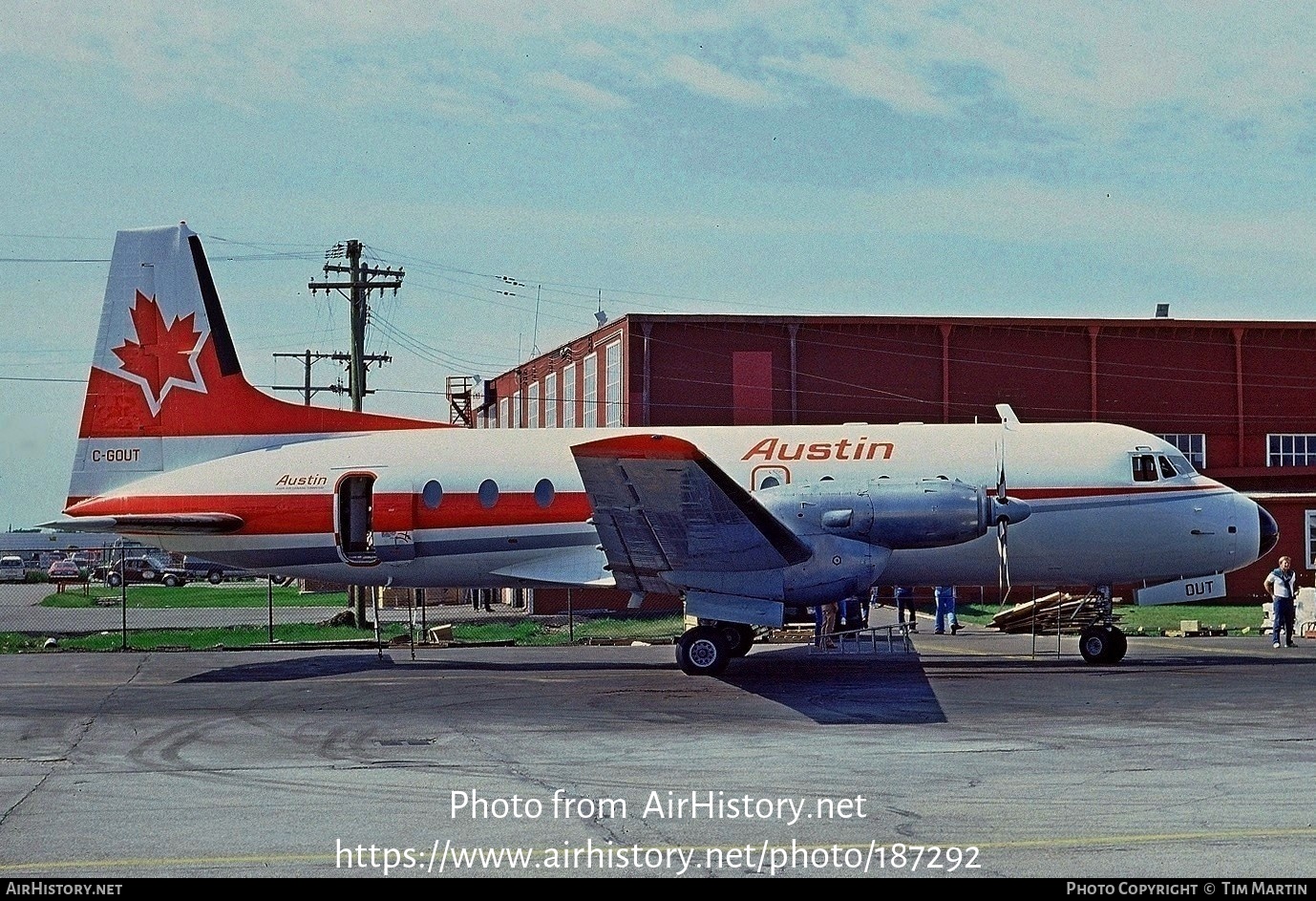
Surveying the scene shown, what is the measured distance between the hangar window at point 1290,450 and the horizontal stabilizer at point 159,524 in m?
38.1

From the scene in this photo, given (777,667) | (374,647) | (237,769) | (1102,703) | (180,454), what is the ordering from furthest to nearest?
(374,647) < (180,454) < (777,667) < (1102,703) < (237,769)

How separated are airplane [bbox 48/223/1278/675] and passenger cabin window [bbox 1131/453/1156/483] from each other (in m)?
0.03

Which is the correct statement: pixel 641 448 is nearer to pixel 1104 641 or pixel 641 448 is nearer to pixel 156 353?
Answer: pixel 1104 641

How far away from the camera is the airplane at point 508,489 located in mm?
21203

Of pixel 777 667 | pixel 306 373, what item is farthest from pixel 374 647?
pixel 306 373

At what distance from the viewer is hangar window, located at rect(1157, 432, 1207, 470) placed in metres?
46.5

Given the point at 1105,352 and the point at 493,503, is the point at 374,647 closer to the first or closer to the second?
the point at 493,503

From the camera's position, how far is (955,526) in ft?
64.5

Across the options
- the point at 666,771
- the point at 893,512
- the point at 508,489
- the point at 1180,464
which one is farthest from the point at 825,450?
the point at 666,771

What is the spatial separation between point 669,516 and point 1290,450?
1436 inches

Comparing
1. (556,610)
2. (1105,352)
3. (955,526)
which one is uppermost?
(1105,352)

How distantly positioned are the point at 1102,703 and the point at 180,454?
15833mm

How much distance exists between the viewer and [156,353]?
23.7 m

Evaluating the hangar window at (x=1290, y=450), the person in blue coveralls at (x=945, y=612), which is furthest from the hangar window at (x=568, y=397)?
the hangar window at (x=1290, y=450)
